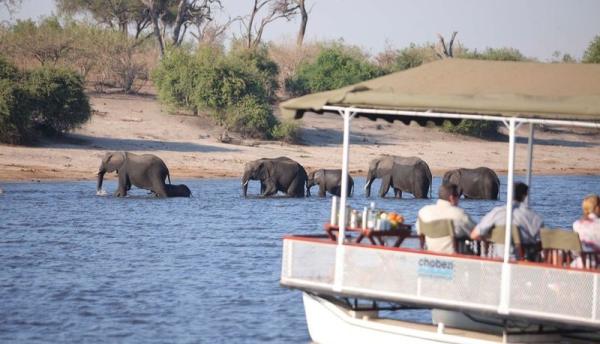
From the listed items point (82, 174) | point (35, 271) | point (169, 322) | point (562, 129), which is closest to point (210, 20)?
point (562, 129)

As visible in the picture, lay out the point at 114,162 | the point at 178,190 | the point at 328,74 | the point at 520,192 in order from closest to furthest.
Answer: the point at 520,192
the point at 114,162
the point at 178,190
the point at 328,74

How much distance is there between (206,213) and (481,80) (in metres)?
18.7

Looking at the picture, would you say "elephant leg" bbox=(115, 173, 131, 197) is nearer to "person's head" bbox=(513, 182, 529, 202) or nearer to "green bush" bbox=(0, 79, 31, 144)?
"green bush" bbox=(0, 79, 31, 144)

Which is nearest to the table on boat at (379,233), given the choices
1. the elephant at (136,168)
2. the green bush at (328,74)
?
the elephant at (136,168)

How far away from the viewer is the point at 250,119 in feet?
146

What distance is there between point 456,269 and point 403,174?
24.0 m

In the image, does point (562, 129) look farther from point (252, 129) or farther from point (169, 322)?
point (169, 322)

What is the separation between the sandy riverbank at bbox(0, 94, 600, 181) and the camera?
3559 centimetres

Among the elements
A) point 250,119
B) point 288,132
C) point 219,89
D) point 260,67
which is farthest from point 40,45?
point 288,132

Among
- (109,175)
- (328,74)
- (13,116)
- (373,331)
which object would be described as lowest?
(373,331)

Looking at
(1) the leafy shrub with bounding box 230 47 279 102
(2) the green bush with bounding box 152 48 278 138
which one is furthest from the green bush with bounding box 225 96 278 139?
(1) the leafy shrub with bounding box 230 47 279 102

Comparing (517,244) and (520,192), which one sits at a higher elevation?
(520,192)

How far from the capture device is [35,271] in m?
20.6

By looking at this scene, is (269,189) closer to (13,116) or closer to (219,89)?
(13,116)
